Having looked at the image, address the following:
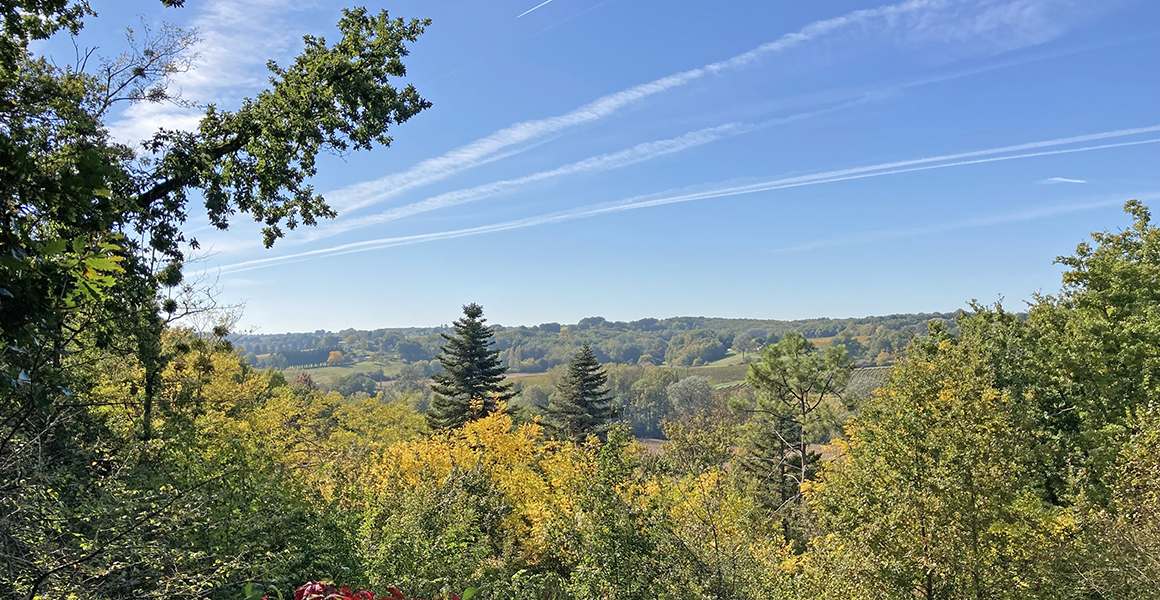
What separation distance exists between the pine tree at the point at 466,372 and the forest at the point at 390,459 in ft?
40.9

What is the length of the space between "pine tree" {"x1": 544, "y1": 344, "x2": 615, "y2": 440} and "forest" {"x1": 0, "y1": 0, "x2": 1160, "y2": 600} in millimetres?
15906

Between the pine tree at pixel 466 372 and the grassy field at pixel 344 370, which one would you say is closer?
the pine tree at pixel 466 372

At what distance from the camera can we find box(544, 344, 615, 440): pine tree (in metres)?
37.5

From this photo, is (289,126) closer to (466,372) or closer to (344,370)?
(466,372)

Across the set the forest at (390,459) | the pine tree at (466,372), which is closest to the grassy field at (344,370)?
the pine tree at (466,372)

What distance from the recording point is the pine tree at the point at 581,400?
37469 mm

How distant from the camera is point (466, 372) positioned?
3475 centimetres

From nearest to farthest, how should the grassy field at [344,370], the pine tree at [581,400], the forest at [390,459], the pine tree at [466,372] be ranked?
the forest at [390,459], the pine tree at [466,372], the pine tree at [581,400], the grassy field at [344,370]

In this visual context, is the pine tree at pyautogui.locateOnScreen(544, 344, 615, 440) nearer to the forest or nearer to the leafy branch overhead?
the forest

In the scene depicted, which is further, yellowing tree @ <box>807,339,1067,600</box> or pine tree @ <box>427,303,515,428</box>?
pine tree @ <box>427,303,515,428</box>

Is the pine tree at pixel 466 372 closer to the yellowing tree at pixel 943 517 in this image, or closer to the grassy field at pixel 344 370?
the yellowing tree at pixel 943 517

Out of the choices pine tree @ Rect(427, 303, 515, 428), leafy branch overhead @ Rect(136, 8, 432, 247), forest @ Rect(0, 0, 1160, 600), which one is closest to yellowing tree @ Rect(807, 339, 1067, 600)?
forest @ Rect(0, 0, 1160, 600)

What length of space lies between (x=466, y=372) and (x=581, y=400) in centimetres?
796

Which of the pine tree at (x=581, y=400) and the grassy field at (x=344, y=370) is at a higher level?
the pine tree at (x=581, y=400)
